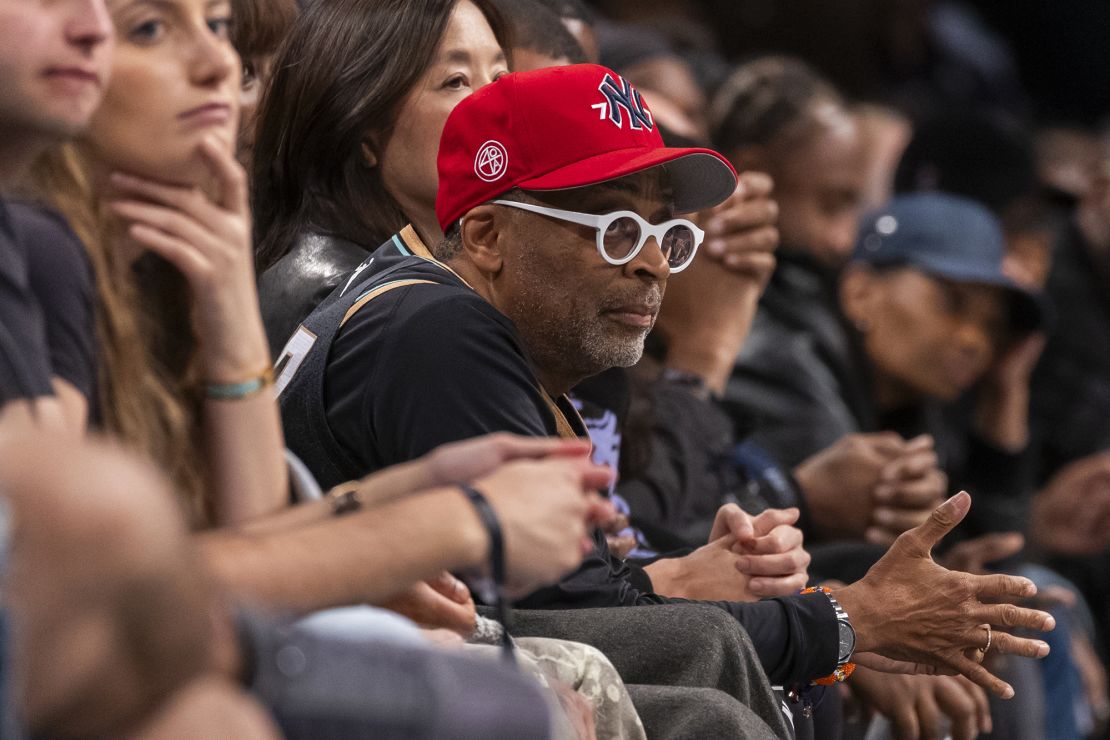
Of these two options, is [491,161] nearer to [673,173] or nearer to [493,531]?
[673,173]

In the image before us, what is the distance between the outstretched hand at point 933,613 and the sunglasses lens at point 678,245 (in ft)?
1.89

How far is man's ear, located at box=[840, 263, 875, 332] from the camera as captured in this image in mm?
4613

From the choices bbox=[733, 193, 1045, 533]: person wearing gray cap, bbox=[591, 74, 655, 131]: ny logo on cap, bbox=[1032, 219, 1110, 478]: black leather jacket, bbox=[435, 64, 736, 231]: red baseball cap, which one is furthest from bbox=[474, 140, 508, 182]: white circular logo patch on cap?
bbox=[1032, 219, 1110, 478]: black leather jacket

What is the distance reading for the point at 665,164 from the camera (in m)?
2.58

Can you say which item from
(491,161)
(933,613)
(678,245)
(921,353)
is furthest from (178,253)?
(921,353)

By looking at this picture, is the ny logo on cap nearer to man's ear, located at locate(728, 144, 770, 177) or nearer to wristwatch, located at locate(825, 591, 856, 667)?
wristwatch, located at locate(825, 591, 856, 667)

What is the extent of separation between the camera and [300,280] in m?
2.79

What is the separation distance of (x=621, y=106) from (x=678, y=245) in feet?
0.80

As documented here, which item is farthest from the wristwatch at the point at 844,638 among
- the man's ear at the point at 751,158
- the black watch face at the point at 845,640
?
the man's ear at the point at 751,158

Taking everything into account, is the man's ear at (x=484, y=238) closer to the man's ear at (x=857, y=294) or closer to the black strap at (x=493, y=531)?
the black strap at (x=493, y=531)

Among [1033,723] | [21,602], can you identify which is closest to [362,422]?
[21,602]

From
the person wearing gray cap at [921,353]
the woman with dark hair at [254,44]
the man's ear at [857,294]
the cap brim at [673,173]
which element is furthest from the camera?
the man's ear at [857,294]

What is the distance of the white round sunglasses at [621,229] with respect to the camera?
2.51 m

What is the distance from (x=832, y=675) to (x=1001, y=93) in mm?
6475
